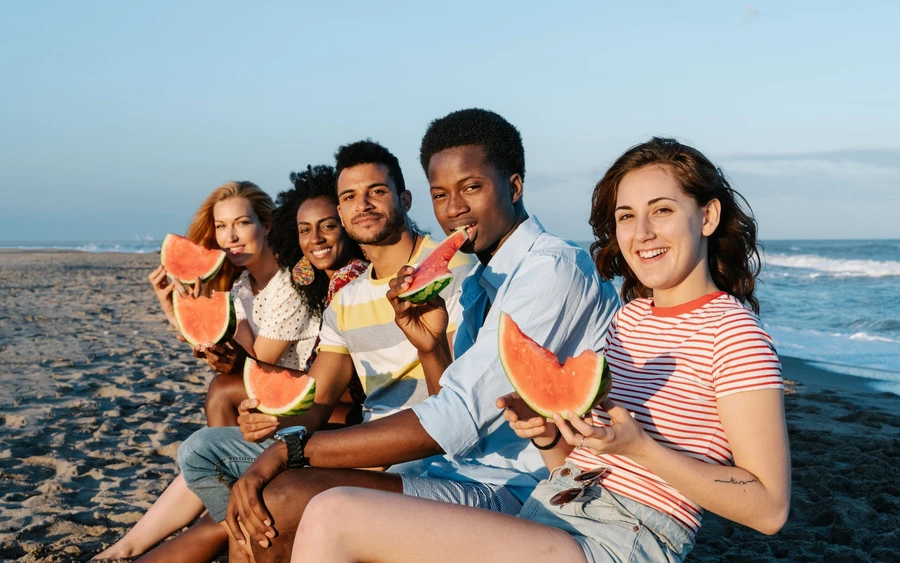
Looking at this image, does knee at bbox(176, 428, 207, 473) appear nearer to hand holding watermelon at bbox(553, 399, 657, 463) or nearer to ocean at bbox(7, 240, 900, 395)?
hand holding watermelon at bbox(553, 399, 657, 463)

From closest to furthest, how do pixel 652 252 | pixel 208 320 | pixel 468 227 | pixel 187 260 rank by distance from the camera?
1. pixel 652 252
2. pixel 468 227
3. pixel 208 320
4. pixel 187 260

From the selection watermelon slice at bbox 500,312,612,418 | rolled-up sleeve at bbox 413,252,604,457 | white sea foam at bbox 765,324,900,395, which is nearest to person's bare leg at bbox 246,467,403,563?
rolled-up sleeve at bbox 413,252,604,457

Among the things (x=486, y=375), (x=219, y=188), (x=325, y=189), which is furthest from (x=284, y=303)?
(x=486, y=375)

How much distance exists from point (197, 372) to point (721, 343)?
25.4 ft

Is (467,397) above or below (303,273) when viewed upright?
below

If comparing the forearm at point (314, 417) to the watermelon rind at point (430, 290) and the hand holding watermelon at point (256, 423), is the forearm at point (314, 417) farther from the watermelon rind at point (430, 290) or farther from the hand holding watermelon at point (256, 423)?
the watermelon rind at point (430, 290)

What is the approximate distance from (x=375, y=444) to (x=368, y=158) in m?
1.80

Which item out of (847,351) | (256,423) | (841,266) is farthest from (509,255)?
(841,266)

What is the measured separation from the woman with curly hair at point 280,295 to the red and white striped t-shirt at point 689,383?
6.53 ft

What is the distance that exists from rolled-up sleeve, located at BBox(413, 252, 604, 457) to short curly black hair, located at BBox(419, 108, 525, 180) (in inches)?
28.8

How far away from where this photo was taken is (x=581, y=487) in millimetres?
2297

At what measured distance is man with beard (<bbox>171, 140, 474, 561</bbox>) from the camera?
337 cm

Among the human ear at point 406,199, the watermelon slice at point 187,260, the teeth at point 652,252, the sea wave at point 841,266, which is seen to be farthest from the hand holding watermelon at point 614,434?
the sea wave at point 841,266

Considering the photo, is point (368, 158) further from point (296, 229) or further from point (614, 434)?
point (614, 434)
